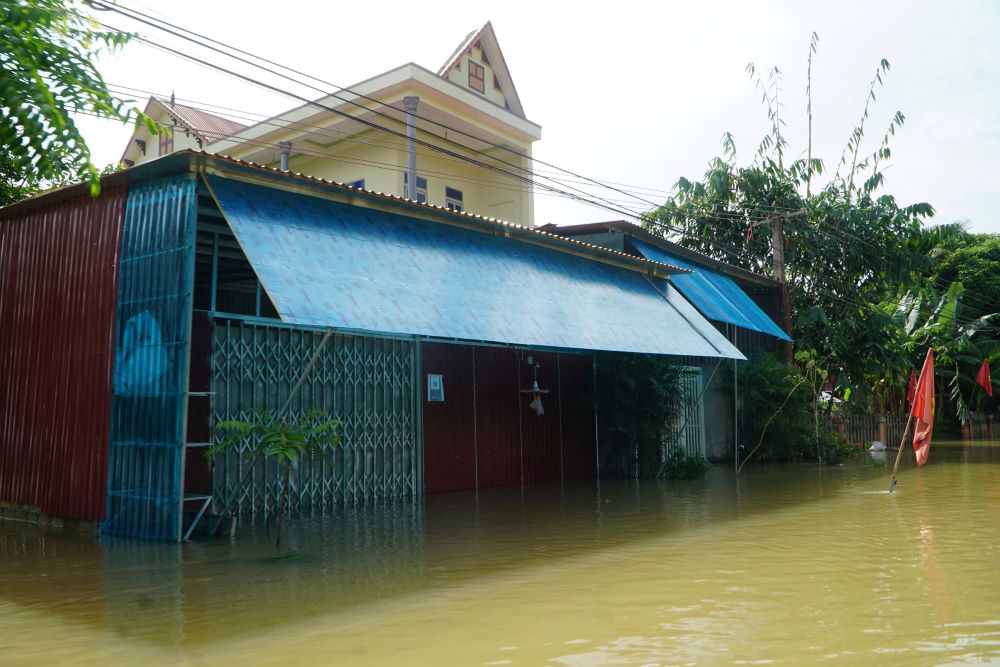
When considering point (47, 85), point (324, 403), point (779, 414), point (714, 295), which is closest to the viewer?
point (47, 85)

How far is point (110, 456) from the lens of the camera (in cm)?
838

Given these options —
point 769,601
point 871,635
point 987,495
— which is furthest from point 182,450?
point 987,495

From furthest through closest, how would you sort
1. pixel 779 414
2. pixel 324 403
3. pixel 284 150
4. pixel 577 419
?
pixel 284 150 → pixel 779 414 → pixel 577 419 → pixel 324 403

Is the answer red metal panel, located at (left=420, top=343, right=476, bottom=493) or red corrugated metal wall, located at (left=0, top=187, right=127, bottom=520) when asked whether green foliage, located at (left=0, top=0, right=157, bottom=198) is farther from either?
red metal panel, located at (left=420, top=343, right=476, bottom=493)

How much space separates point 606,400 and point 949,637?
10.2 metres

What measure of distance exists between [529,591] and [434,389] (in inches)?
277

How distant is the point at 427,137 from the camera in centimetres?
2083

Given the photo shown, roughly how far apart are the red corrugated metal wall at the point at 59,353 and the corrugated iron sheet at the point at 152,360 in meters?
0.21

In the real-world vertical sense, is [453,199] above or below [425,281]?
above

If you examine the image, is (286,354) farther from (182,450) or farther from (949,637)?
(949,637)

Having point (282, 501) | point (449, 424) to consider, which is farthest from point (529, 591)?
point (449, 424)

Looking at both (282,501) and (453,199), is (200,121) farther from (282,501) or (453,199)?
(282,501)

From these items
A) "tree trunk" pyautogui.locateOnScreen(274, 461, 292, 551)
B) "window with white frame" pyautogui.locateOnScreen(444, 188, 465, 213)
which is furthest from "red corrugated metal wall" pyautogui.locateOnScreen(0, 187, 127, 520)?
"window with white frame" pyautogui.locateOnScreen(444, 188, 465, 213)

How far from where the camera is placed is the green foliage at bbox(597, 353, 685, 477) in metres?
14.2
